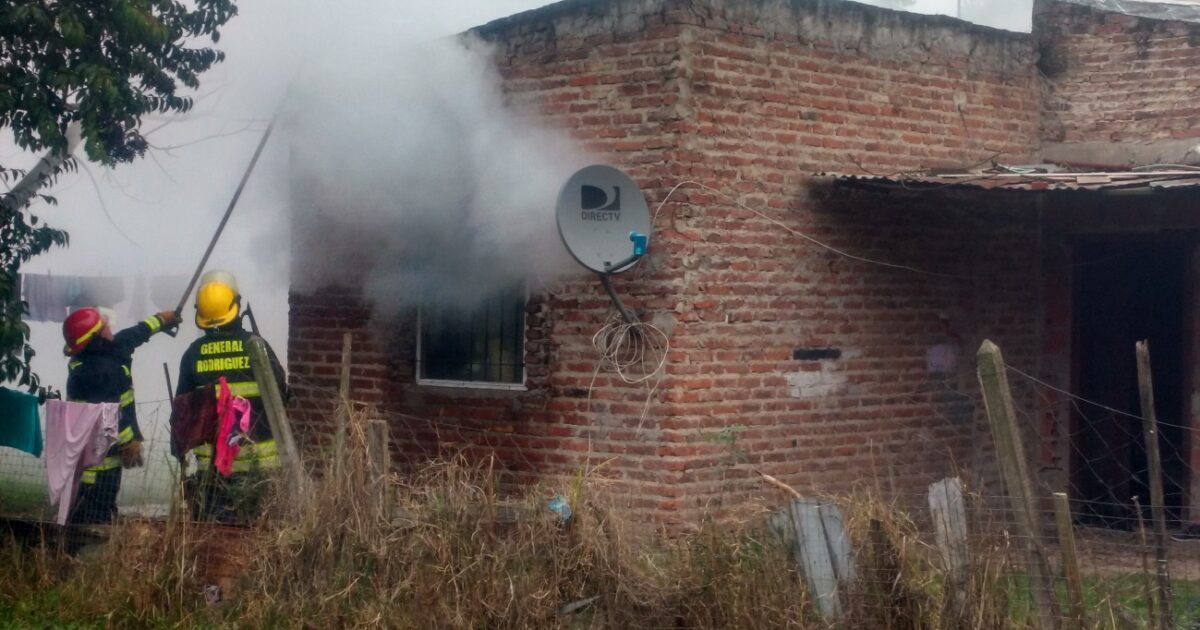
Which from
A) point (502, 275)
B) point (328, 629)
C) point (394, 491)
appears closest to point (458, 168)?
point (502, 275)

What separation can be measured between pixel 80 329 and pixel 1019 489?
21.2 ft

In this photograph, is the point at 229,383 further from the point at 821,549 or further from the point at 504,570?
the point at 821,549

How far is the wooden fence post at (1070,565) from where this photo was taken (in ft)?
19.2

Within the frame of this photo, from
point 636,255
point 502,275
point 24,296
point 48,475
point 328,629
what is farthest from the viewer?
point 24,296

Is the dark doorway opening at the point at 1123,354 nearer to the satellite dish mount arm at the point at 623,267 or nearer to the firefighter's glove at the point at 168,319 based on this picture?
the satellite dish mount arm at the point at 623,267

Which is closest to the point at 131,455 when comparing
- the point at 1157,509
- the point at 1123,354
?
the point at 1157,509

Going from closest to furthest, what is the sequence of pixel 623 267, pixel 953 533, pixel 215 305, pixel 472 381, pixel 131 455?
pixel 953 533, pixel 623 267, pixel 215 305, pixel 131 455, pixel 472 381

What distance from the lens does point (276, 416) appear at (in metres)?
7.63

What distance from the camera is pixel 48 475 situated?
28.7 feet

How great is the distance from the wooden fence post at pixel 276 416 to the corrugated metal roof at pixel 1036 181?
385 cm

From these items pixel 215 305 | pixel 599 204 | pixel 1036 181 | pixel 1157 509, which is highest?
pixel 1036 181

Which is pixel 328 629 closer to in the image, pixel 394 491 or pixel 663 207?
pixel 394 491

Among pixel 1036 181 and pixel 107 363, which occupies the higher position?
pixel 1036 181

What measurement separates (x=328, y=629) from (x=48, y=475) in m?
2.89
